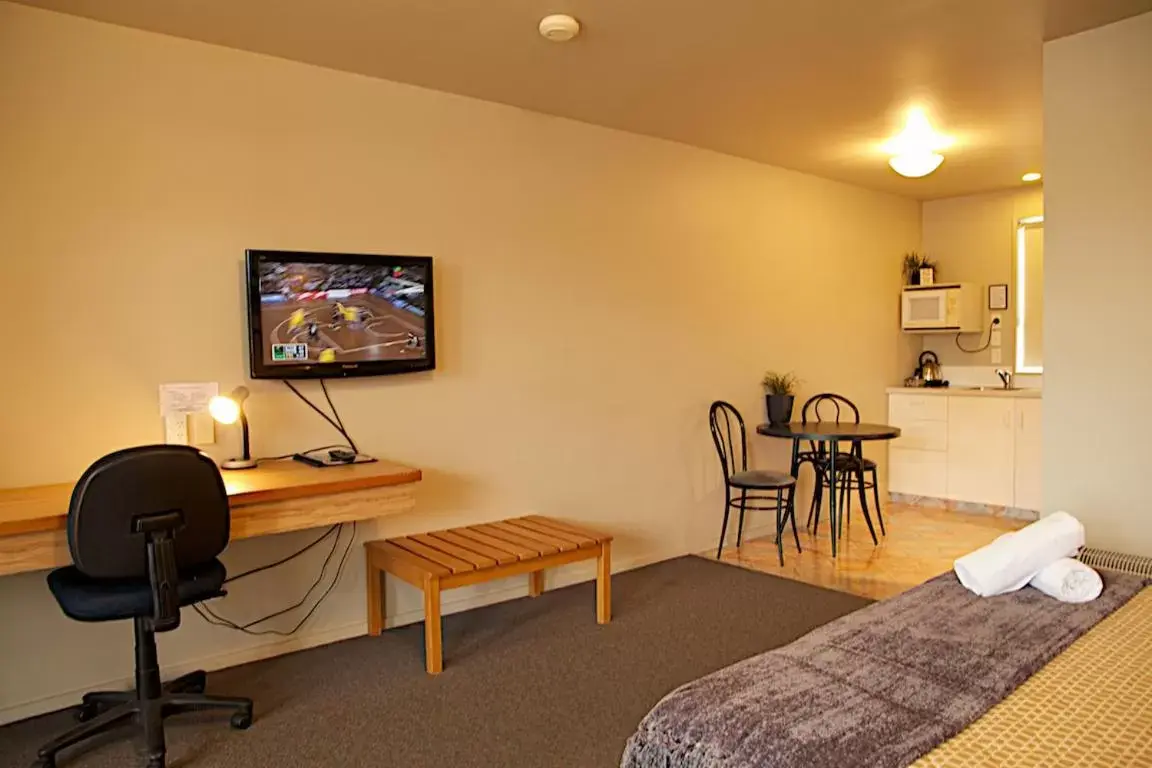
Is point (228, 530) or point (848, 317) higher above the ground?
point (848, 317)

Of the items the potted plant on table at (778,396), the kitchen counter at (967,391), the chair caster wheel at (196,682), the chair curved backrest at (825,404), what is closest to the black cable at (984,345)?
the kitchen counter at (967,391)

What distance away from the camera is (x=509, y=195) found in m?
4.09

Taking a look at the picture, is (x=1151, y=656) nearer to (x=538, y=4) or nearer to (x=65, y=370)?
(x=538, y=4)

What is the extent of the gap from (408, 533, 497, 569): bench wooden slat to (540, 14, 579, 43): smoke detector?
6.69 ft

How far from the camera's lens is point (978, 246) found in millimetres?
6469

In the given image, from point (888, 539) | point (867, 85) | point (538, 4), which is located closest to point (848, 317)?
point (888, 539)

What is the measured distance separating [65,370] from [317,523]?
1053mm

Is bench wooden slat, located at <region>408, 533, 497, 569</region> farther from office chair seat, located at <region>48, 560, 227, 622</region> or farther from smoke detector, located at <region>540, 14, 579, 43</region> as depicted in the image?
smoke detector, located at <region>540, 14, 579, 43</region>

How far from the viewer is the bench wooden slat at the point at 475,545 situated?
3.33 meters

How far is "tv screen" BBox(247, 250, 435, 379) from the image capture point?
327cm

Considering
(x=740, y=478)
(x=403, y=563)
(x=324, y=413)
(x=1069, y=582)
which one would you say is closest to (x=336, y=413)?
(x=324, y=413)

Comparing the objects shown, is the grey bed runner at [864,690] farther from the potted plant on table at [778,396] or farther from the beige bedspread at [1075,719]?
the potted plant on table at [778,396]

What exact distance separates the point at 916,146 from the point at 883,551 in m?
2.43

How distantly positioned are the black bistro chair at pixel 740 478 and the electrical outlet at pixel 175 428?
2993 mm
